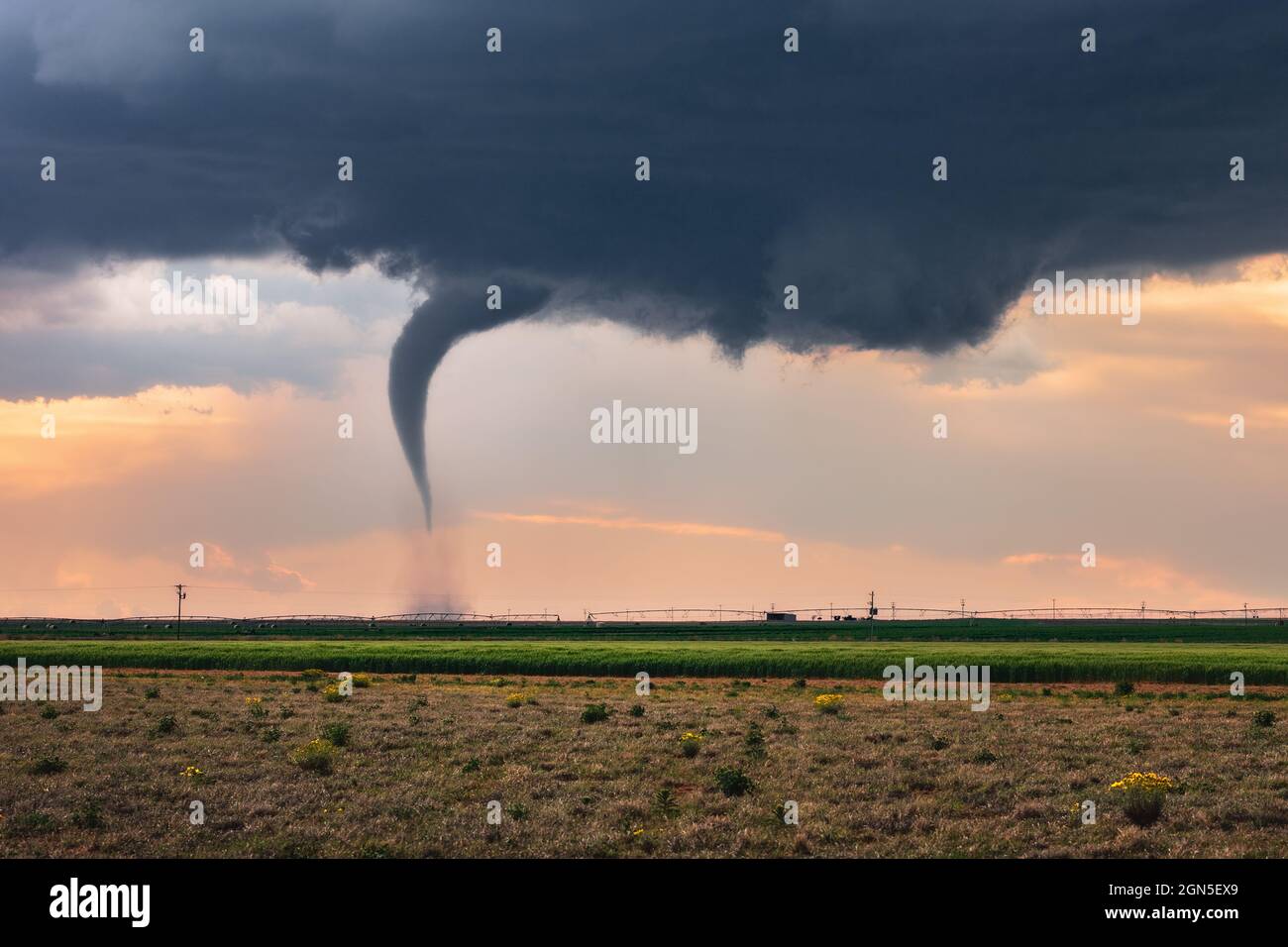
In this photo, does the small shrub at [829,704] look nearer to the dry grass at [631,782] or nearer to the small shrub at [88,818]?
the dry grass at [631,782]

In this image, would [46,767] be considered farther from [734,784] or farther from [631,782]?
[734,784]

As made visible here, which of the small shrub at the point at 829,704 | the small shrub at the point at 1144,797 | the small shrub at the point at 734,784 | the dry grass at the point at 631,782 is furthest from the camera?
the small shrub at the point at 829,704

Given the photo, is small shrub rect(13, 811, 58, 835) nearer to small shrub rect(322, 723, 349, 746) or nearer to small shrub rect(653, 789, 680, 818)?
small shrub rect(322, 723, 349, 746)

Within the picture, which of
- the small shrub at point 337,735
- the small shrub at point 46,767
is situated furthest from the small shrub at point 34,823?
the small shrub at point 337,735

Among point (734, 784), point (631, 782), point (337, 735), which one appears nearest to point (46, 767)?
point (337, 735)

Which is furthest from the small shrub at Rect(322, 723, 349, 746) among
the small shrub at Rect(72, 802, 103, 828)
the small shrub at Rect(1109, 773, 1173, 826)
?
the small shrub at Rect(1109, 773, 1173, 826)
